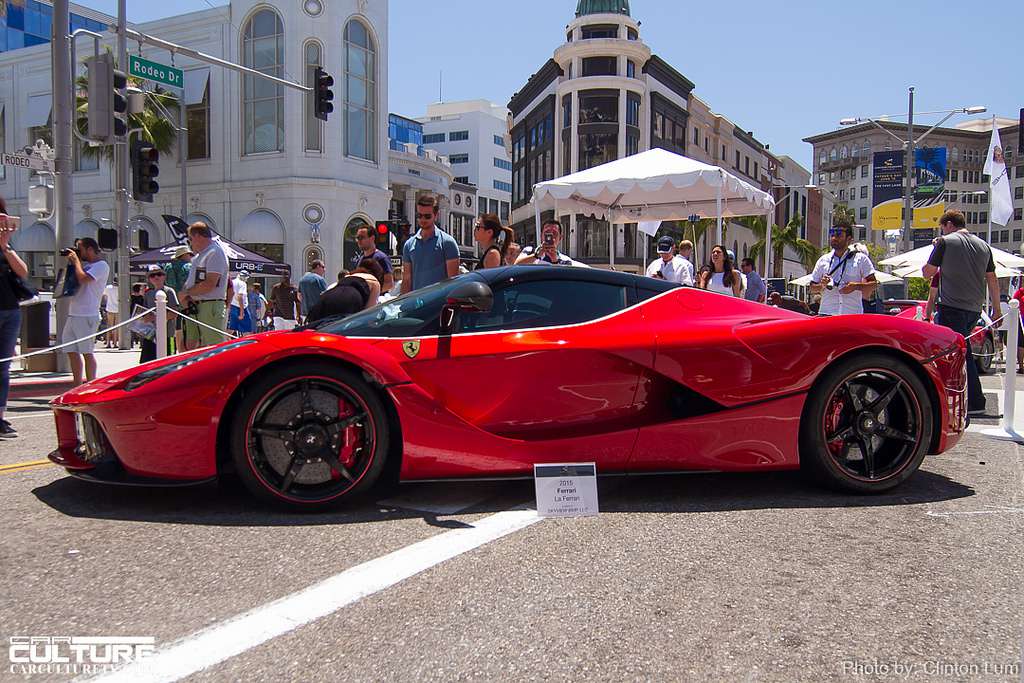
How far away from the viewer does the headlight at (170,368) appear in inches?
135

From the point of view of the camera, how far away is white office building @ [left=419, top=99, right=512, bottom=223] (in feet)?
287

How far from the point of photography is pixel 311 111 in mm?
30844

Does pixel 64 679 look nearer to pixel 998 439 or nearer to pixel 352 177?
pixel 998 439

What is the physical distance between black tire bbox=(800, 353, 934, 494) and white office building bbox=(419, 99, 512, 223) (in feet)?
272

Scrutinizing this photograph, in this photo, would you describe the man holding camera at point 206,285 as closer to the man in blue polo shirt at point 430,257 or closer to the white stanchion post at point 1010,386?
the man in blue polo shirt at point 430,257

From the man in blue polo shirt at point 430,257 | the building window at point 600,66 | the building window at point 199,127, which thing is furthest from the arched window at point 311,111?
the man in blue polo shirt at point 430,257

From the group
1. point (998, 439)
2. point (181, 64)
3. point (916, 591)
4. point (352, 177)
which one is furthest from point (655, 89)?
point (916, 591)

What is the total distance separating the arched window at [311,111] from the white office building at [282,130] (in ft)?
0.13

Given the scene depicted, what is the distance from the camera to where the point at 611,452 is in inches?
143

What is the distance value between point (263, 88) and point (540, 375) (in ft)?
104

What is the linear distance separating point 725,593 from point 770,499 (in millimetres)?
1309

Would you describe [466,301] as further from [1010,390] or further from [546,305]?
[1010,390]

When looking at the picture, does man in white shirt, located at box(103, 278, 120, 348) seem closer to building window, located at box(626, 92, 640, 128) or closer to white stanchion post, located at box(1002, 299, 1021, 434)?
white stanchion post, located at box(1002, 299, 1021, 434)

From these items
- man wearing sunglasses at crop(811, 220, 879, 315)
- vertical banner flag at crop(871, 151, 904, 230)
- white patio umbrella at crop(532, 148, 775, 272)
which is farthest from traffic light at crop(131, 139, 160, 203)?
vertical banner flag at crop(871, 151, 904, 230)
